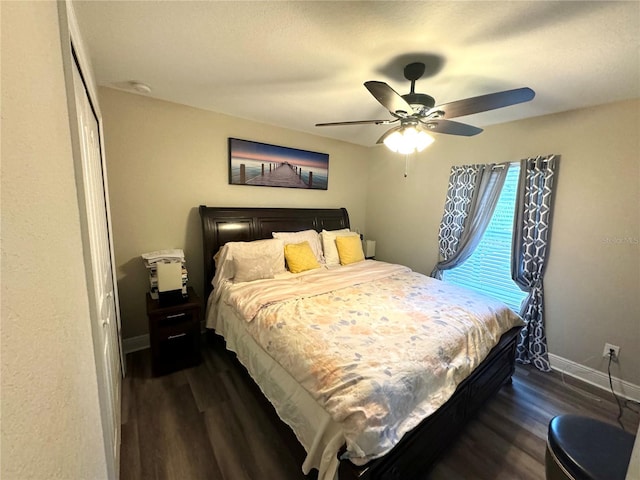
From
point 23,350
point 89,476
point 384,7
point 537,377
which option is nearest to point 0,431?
point 23,350

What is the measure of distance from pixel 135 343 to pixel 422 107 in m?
3.27

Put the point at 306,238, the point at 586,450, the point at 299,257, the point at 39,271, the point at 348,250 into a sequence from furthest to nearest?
1. the point at 348,250
2. the point at 306,238
3. the point at 299,257
4. the point at 586,450
5. the point at 39,271

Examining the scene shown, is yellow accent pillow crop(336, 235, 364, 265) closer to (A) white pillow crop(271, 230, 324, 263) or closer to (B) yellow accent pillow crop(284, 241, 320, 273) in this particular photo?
(A) white pillow crop(271, 230, 324, 263)

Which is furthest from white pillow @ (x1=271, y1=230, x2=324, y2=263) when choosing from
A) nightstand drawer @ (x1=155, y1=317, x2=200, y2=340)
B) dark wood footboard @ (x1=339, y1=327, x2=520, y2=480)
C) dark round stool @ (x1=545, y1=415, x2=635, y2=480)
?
dark round stool @ (x1=545, y1=415, x2=635, y2=480)

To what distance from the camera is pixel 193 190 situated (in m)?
2.75

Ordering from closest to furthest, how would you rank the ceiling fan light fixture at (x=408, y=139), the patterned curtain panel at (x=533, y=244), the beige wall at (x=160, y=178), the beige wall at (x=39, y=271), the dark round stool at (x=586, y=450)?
the beige wall at (x=39, y=271) < the dark round stool at (x=586, y=450) < the ceiling fan light fixture at (x=408, y=139) < the beige wall at (x=160, y=178) < the patterned curtain panel at (x=533, y=244)

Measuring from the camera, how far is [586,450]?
3.43 ft

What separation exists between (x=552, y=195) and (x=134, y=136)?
391 centimetres

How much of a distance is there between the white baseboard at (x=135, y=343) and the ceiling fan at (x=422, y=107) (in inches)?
116

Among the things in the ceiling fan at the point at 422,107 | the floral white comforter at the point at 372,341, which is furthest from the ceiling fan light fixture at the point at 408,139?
the floral white comforter at the point at 372,341

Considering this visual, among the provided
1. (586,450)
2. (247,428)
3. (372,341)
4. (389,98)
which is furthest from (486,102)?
(247,428)

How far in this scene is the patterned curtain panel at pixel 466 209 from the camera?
9.21 feet

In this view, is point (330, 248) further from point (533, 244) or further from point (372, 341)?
point (533, 244)

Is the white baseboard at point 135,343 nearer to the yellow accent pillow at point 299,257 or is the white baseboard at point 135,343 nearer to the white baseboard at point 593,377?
the yellow accent pillow at point 299,257
